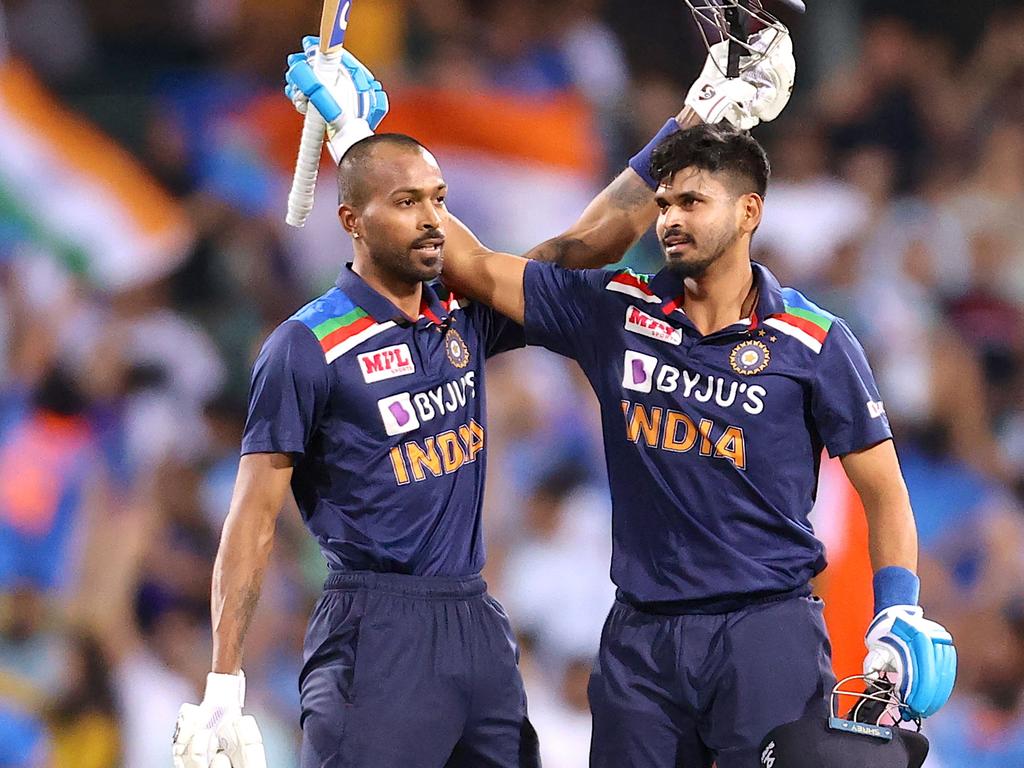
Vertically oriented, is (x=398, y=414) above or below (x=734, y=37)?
below

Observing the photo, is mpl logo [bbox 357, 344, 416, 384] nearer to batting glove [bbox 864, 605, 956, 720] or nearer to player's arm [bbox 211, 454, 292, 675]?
player's arm [bbox 211, 454, 292, 675]

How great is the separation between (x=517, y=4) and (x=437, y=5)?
443 mm

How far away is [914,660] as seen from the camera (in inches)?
137

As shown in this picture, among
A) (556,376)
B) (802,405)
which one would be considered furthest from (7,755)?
(802,405)

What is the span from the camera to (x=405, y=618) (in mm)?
3697

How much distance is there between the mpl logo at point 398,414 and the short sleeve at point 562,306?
0.44 metres

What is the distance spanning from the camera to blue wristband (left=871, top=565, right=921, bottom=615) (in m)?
3.66

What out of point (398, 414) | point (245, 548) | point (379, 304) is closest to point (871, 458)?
point (398, 414)

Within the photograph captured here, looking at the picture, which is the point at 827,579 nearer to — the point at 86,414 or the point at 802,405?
the point at 802,405

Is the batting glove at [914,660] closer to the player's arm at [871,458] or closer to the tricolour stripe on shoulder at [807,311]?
the player's arm at [871,458]

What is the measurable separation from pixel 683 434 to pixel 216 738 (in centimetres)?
135

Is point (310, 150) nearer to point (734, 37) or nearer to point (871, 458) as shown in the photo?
point (734, 37)

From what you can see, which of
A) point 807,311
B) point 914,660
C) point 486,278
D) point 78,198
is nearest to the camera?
point 914,660

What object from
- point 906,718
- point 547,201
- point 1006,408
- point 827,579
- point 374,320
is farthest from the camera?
point 547,201
